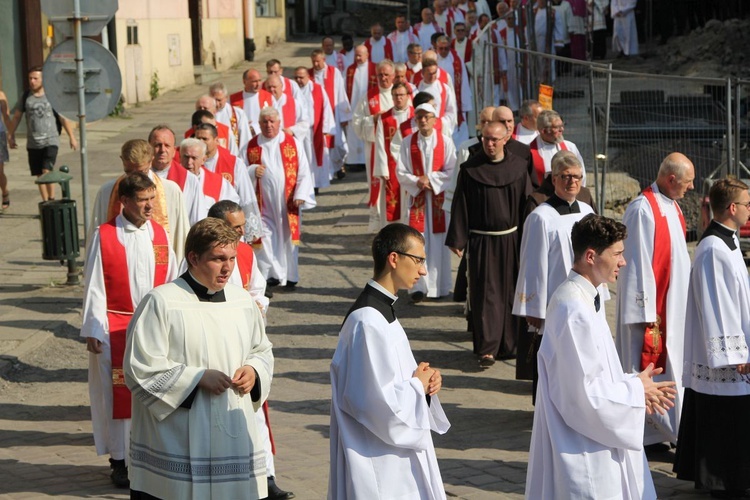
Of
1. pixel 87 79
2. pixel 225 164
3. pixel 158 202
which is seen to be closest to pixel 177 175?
pixel 158 202

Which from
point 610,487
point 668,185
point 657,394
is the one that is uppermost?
point 668,185

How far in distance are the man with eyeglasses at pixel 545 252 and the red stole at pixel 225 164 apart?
128 inches

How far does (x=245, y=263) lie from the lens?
24.5 feet

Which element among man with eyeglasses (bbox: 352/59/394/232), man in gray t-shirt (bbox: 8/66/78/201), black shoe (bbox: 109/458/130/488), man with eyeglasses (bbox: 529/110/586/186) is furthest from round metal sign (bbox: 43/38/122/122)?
man in gray t-shirt (bbox: 8/66/78/201)

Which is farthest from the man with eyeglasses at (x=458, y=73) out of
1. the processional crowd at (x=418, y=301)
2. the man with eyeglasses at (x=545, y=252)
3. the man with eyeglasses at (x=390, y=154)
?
the man with eyeglasses at (x=545, y=252)

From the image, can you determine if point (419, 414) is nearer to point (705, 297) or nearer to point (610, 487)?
point (610, 487)

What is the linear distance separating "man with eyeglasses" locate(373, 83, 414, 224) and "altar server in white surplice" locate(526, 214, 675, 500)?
7290 mm

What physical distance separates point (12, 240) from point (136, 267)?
26.0 feet

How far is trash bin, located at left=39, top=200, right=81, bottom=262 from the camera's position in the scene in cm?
1220

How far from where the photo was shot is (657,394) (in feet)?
18.0

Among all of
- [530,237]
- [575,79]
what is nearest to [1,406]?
[530,237]

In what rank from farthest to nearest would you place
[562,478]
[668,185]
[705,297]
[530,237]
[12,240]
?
[12,240], [530,237], [668,185], [705,297], [562,478]

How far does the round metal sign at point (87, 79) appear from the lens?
36.7ft

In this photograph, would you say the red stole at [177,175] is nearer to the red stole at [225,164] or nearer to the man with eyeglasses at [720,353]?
the red stole at [225,164]
